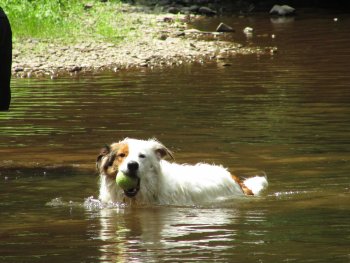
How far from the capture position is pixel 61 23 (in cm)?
2914

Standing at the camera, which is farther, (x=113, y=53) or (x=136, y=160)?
(x=113, y=53)

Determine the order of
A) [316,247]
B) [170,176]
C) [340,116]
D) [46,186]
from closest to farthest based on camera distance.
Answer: [316,247]
[170,176]
[46,186]
[340,116]

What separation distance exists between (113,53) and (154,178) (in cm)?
1581

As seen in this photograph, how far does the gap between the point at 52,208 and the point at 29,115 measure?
263 inches

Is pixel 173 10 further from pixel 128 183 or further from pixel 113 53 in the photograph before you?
pixel 128 183

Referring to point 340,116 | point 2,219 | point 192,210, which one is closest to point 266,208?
point 192,210

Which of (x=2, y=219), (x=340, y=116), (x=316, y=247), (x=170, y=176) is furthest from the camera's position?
(x=340, y=116)

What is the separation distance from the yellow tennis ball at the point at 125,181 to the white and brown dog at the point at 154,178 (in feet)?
0.12

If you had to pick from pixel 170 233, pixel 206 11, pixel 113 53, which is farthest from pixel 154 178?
pixel 206 11

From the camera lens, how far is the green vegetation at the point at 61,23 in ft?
90.1

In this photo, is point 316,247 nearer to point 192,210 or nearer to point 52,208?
point 192,210

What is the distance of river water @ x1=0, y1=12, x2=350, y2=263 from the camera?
823 centimetres

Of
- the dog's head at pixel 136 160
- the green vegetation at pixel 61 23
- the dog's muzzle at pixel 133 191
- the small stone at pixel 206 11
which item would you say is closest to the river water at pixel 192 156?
the dog's muzzle at pixel 133 191

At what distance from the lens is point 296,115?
16062 mm
